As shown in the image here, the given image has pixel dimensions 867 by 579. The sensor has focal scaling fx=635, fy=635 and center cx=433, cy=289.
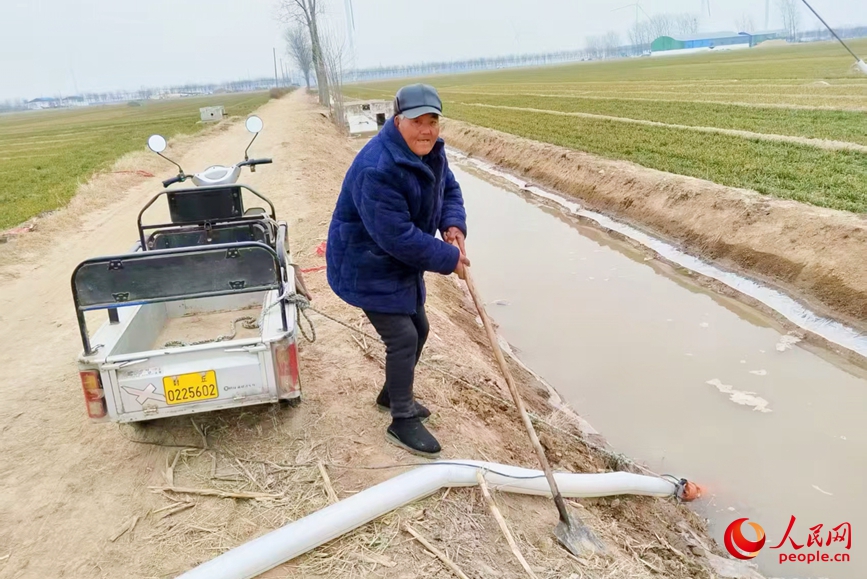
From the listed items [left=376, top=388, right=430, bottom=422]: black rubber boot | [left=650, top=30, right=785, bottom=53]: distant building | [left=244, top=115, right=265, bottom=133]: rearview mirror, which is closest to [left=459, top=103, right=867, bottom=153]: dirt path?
[left=244, top=115, right=265, bottom=133]: rearview mirror

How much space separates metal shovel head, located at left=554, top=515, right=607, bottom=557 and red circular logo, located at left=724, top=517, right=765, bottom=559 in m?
1.47

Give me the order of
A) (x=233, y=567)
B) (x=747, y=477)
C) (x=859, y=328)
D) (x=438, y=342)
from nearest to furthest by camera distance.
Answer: (x=233, y=567), (x=747, y=477), (x=438, y=342), (x=859, y=328)

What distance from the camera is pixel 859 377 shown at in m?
6.06

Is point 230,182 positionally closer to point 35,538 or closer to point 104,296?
point 104,296

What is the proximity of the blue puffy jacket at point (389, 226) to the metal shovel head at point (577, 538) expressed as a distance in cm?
131

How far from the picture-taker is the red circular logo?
3.99 metres

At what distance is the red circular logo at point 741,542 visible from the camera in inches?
157

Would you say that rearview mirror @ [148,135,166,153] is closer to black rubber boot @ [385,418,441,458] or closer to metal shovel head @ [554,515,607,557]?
black rubber boot @ [385,418,441,458]

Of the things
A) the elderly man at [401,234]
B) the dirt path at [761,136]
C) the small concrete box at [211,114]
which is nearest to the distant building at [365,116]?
the small concrete box at [211,114]

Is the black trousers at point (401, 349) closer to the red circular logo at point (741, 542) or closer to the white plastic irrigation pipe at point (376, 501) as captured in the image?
the white plastic irrigation pipe at point (376, 501)

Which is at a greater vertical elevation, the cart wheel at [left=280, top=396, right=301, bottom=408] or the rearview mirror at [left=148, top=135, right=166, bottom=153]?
the rearview mirror at [left=148, top=135, right=166, bottom=153]

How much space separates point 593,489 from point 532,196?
479 inches

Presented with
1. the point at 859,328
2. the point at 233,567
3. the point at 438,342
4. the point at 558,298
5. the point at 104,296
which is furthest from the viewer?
the point at 558,298

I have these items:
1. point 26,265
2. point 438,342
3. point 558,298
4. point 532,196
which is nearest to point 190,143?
point 532,196
